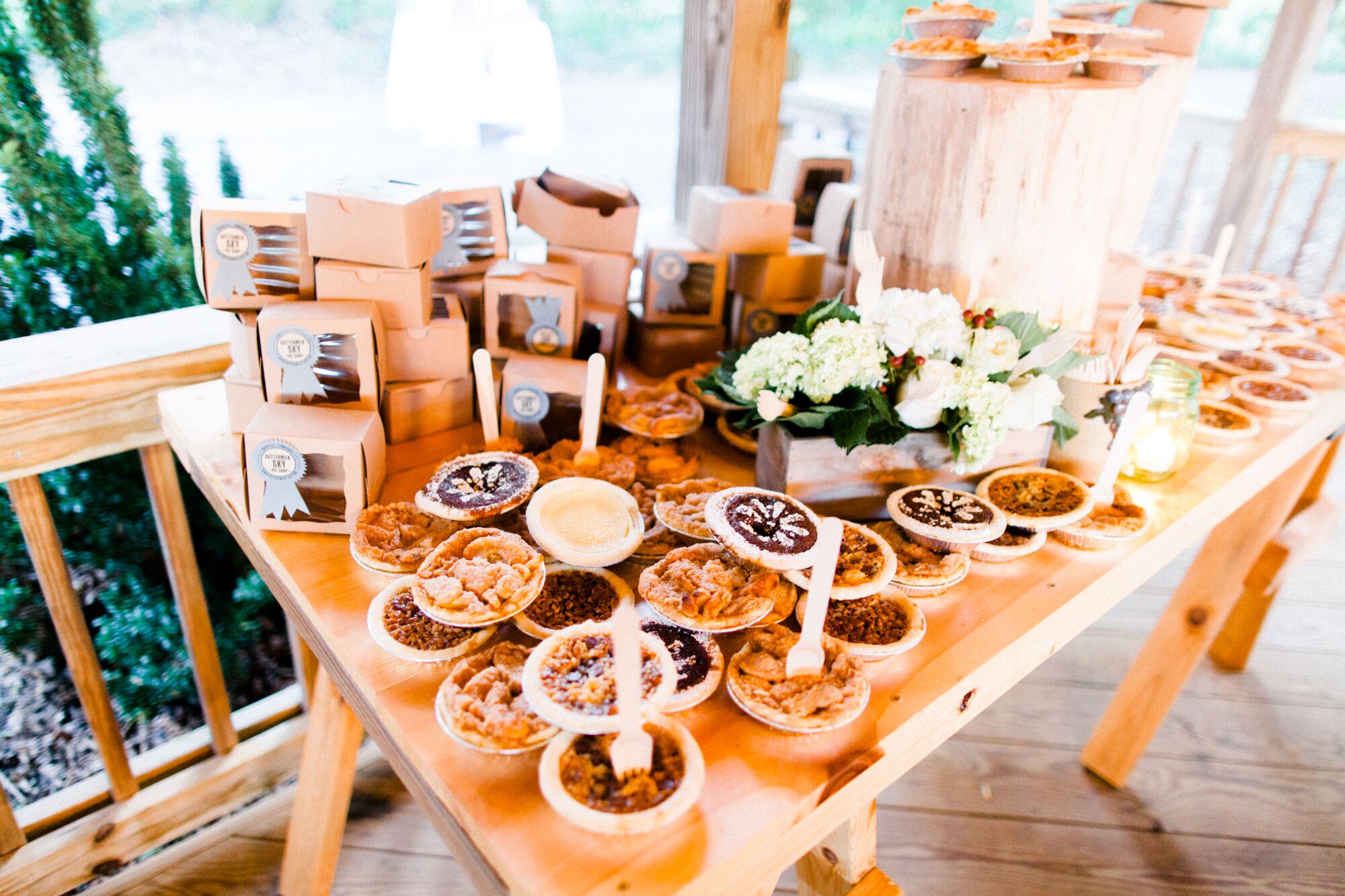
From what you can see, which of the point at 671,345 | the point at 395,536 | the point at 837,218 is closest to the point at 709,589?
the point at 395,536

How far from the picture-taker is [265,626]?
7.43ft

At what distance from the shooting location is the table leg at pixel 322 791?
1439 mm

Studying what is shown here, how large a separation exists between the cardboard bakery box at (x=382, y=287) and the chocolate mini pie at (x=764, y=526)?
59 cm

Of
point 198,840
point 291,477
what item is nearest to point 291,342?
point 291,477

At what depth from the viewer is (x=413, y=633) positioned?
1.00 m

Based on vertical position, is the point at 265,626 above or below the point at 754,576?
below

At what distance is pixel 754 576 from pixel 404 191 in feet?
2.67

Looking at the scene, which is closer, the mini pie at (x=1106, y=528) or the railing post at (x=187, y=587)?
the mini pie at (x=1106, y=528)

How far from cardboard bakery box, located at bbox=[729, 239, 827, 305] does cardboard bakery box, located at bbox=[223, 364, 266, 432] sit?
37.7 inches

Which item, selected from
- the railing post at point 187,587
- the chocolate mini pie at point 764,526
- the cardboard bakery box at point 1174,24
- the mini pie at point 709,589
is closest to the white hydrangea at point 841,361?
the chocolate mini pie at point 764,526

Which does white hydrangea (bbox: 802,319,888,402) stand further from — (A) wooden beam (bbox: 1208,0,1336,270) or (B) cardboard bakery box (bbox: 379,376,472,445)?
(A) wooden beam (bbox: 1208,0,1336,270)

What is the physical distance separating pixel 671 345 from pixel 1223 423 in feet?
3.66

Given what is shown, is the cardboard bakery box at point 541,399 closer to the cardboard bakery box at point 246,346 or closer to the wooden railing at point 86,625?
the cardboard bakery box at point 246,346

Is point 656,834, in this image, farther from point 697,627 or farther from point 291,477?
point 291,477
